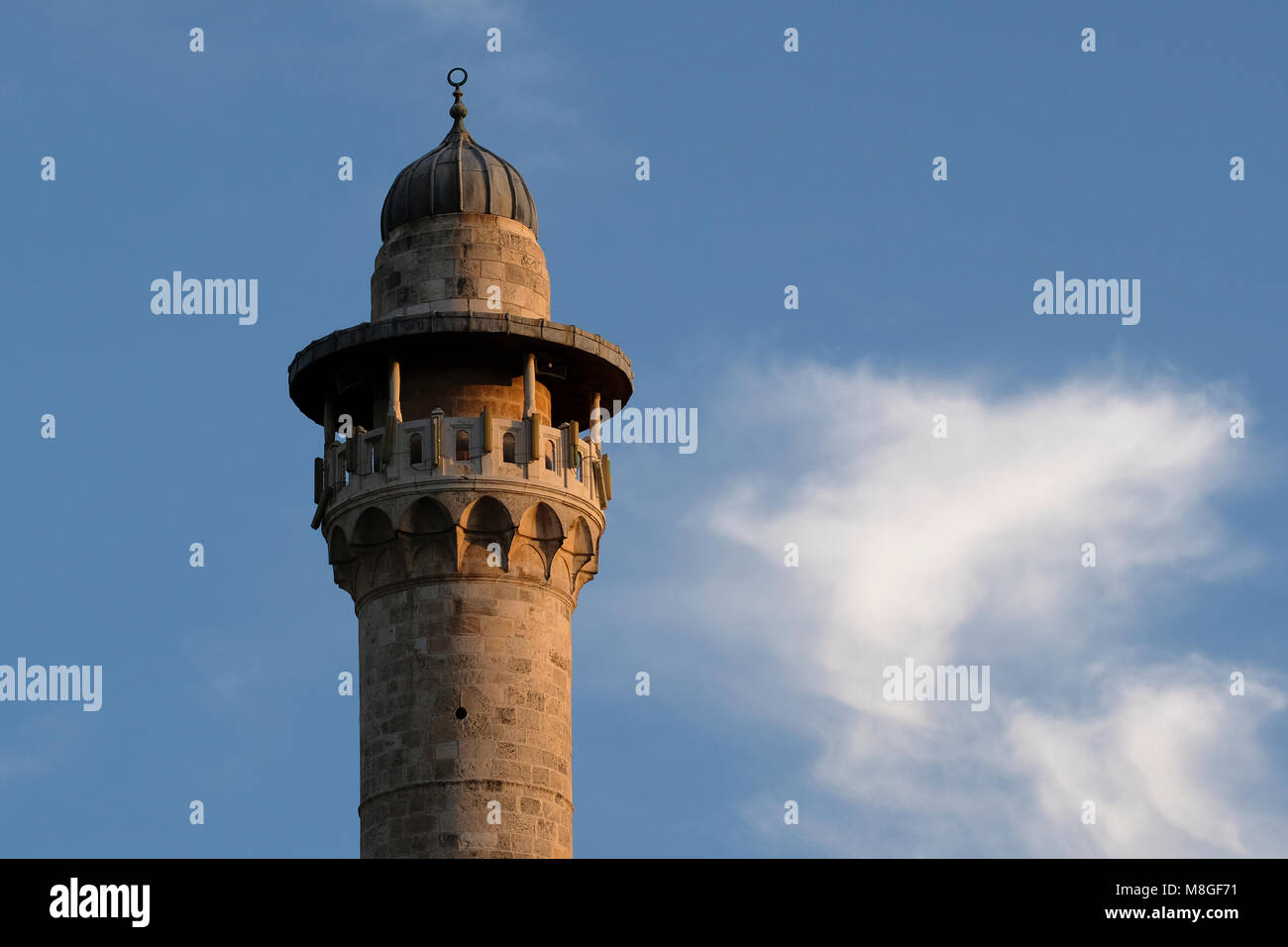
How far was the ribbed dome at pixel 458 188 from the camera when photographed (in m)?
57.4

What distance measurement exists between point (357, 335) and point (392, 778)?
354 inches

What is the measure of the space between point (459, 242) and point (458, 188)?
3.99 feet

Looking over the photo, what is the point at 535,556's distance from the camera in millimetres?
55062

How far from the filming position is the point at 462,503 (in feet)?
178
